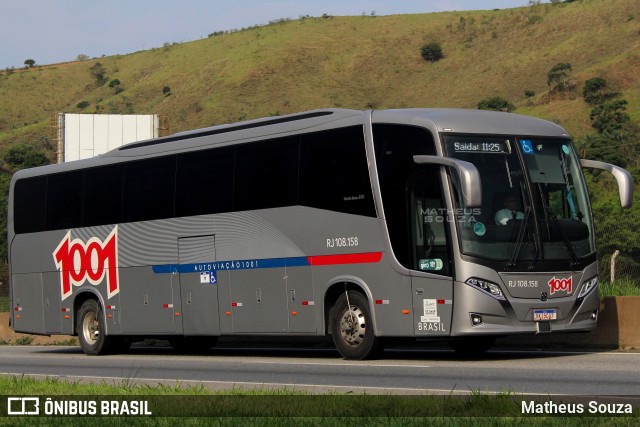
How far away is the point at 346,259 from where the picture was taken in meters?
20.2

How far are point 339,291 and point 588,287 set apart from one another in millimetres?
3866

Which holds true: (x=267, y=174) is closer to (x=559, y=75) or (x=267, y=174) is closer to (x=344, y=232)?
(x=344, y=232)

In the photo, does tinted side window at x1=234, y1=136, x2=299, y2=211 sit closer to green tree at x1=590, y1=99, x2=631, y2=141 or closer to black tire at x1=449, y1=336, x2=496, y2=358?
black tire at x1=449, y1=336, x2=496, y2=358

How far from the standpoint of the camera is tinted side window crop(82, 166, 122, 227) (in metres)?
25.1

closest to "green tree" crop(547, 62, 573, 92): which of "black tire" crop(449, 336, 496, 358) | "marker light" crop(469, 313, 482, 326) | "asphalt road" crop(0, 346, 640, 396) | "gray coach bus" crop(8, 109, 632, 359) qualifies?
"gray coach bus" crop(8, 109, 632, 359)

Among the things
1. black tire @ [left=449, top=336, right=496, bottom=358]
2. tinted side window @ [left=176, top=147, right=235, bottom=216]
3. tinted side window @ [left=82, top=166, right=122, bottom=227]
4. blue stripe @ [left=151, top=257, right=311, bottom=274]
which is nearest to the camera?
black tire @ [left=449, top=336, right=496, bottom=358]

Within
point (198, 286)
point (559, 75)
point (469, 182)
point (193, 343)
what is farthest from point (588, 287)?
point (559, 75)

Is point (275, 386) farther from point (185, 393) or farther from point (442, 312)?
point (442, 312)

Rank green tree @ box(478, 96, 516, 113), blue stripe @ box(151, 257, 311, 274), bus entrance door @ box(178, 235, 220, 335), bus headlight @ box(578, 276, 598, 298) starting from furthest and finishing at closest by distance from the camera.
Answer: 1. green tree @ box(478, 96, 516, 113)
2. bus entrance door @ box(178, 235, 220, 335)
3. blue stripe @ box(151, 257, 311, 274)
4. bus headlight @ box(578, 276, 598, 298)

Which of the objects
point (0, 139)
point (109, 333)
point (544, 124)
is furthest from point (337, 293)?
point (0, 139)

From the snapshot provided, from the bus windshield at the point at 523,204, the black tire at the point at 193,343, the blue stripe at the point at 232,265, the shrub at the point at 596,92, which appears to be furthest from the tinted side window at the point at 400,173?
the shrub at the point at 596,92

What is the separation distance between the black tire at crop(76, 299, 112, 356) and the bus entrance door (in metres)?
2.73

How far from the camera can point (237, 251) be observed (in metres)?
22.2

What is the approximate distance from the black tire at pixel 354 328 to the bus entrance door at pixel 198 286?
3.25 meters
